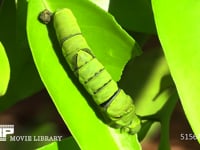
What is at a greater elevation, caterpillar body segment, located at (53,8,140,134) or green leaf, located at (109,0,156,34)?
green leaf, located at (109,0,156,34)

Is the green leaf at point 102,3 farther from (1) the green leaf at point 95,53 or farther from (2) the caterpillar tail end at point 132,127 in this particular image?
(2) the caterpillar tail end at point 132,127

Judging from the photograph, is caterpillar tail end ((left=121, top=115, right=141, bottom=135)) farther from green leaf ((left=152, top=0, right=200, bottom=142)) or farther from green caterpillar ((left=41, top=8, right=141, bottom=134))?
green leaf ((left=152, top=0, right=200, bottom=142))

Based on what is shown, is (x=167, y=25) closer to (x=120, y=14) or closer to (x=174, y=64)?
(x=174, y=64)

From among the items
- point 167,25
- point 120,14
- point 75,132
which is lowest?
point 75,132

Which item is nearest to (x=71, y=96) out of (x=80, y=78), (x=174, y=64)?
(x=80, y=78)

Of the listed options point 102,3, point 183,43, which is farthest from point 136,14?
point 183,43

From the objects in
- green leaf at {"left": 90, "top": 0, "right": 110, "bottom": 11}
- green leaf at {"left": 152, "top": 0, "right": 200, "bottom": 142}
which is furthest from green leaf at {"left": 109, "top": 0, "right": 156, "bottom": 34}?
green leaf at {"left": 152, "top": 0, "right": 200, "bottom": 142}
